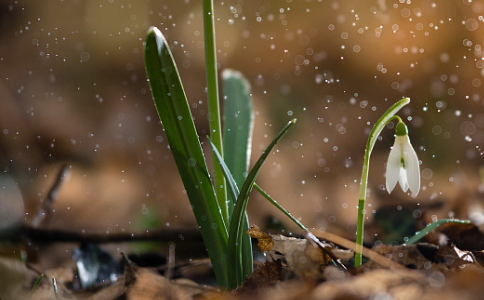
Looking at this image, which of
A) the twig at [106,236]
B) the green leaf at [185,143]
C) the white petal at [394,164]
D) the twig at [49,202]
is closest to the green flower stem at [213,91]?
the green leaf at [185,143]

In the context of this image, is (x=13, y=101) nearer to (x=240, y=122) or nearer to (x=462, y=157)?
(x=240, y=122)

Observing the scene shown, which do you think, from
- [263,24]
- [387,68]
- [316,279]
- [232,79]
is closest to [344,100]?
[387,68]

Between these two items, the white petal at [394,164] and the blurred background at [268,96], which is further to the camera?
the blurred background at [268,96]

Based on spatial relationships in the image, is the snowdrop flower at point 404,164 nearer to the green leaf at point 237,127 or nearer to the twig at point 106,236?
the green leaf at point 237,127

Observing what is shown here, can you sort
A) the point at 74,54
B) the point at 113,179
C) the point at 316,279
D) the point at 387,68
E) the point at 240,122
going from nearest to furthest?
the point at 316,279, the point at 240,122, the point at 74,54, the point at 113,179, the point at 387,68

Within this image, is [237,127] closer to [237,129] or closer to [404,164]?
[237,129]

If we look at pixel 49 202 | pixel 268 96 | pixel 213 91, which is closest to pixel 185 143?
pixel 213 91

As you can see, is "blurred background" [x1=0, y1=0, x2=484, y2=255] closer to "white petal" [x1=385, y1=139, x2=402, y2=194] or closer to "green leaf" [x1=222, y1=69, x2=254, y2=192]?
"green leaf" [x1=222, y1=69, x2=254, y2=192]
